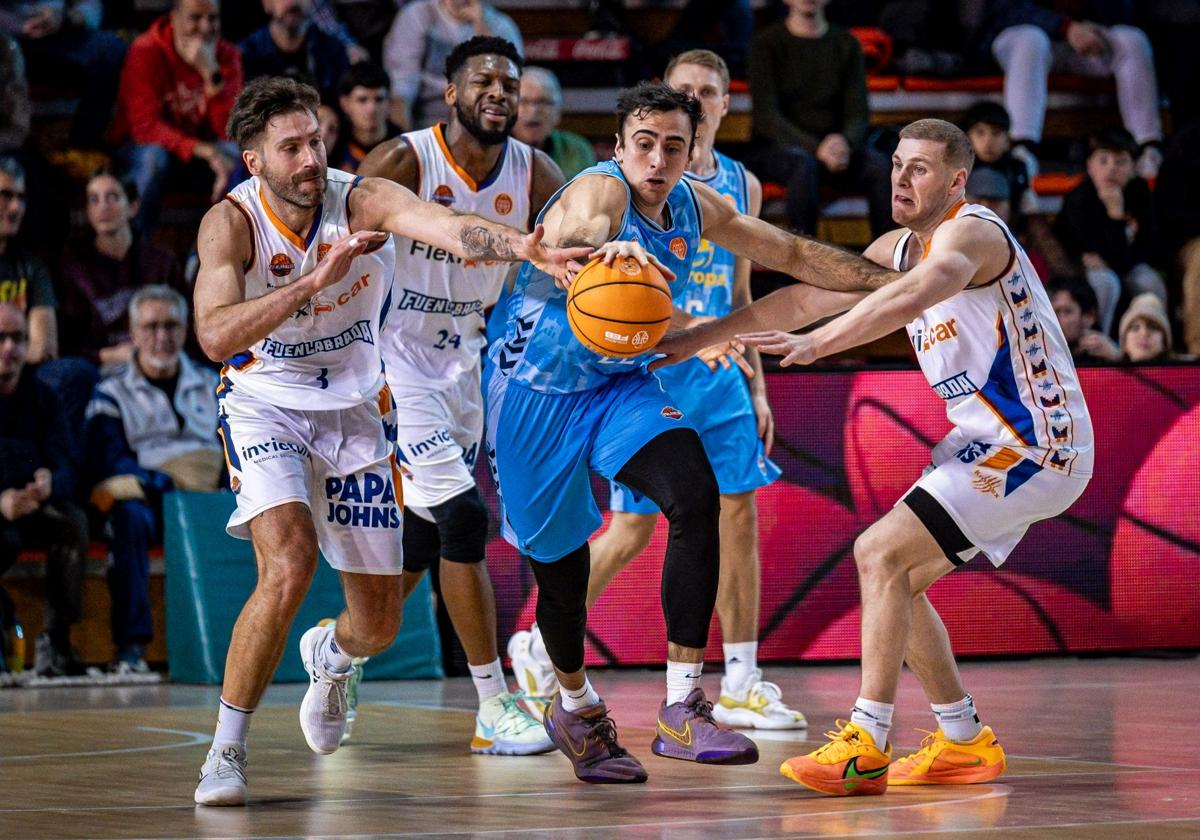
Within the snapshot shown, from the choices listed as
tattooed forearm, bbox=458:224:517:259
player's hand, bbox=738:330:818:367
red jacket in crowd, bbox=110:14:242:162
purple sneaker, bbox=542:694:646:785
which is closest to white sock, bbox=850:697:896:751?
purple sneaker, bbox=542:694:646:785

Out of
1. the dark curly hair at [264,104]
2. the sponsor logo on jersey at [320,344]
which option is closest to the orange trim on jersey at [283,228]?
the dark curly hair at [264,104]

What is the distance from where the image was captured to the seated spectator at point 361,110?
35.6ft

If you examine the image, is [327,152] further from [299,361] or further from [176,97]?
[299,361]

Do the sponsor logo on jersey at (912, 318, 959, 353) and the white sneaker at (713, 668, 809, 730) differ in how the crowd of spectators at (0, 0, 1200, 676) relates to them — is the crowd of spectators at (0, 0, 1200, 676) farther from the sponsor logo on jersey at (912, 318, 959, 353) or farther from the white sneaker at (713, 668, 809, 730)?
the sponsor logo on jersey at (912, 318, 959, 353)

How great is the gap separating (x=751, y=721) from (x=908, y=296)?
2.48 metres

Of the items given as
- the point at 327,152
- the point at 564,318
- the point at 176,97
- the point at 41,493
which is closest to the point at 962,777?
the point at 564,318

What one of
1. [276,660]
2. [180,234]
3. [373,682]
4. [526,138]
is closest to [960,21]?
[526,138]

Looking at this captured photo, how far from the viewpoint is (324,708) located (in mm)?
6379

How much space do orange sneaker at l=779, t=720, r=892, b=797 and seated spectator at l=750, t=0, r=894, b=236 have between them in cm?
694

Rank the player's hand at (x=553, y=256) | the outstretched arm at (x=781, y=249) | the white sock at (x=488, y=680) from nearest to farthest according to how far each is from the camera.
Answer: the player's hand at (x=553, y=256), the outstretched arm at (x=781, y=249), the white sock at (x=488, y=680)

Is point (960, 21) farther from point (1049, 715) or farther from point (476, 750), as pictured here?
point (476, 750)

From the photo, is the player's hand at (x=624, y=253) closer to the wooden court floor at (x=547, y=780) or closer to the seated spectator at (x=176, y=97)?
the wooden court floor at (x=547, y=780)

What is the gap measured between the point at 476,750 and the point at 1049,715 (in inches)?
100

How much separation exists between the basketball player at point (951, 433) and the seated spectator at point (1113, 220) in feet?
22.0
